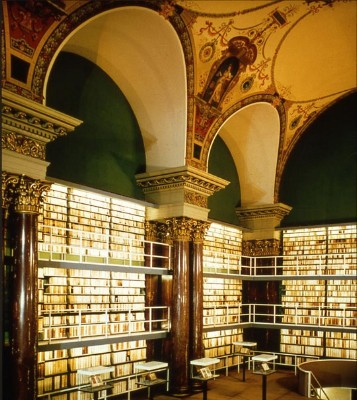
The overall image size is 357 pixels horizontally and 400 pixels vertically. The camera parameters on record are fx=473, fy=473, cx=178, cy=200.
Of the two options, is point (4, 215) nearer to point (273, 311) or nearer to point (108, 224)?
point (108, 224)

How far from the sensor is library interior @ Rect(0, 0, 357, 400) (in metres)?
6.80

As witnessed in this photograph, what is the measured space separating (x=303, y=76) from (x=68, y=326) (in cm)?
804

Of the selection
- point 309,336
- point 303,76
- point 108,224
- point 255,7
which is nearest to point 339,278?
point 309,336

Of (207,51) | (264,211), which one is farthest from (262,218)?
(207,51)

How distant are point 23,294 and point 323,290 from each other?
28.7ft

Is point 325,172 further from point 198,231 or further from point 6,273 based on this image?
point 6,273

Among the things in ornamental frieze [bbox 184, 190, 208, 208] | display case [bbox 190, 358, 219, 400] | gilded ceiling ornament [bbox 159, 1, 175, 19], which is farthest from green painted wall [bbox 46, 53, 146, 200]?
display case [bbox 190, 358, 219, 400]

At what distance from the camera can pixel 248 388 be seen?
10484mm

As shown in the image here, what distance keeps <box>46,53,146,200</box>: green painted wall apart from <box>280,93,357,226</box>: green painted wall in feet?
17.3

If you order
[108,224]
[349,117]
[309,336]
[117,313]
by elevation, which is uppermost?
[349,117]

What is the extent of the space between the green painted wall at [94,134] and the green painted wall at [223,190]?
284cm

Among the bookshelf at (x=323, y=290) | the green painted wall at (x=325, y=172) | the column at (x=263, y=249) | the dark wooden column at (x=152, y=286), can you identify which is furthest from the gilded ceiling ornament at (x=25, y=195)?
the green painted wall at (x=325, y=172)

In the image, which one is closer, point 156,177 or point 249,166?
point 156,177

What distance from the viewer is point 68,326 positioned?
7.71 meters
